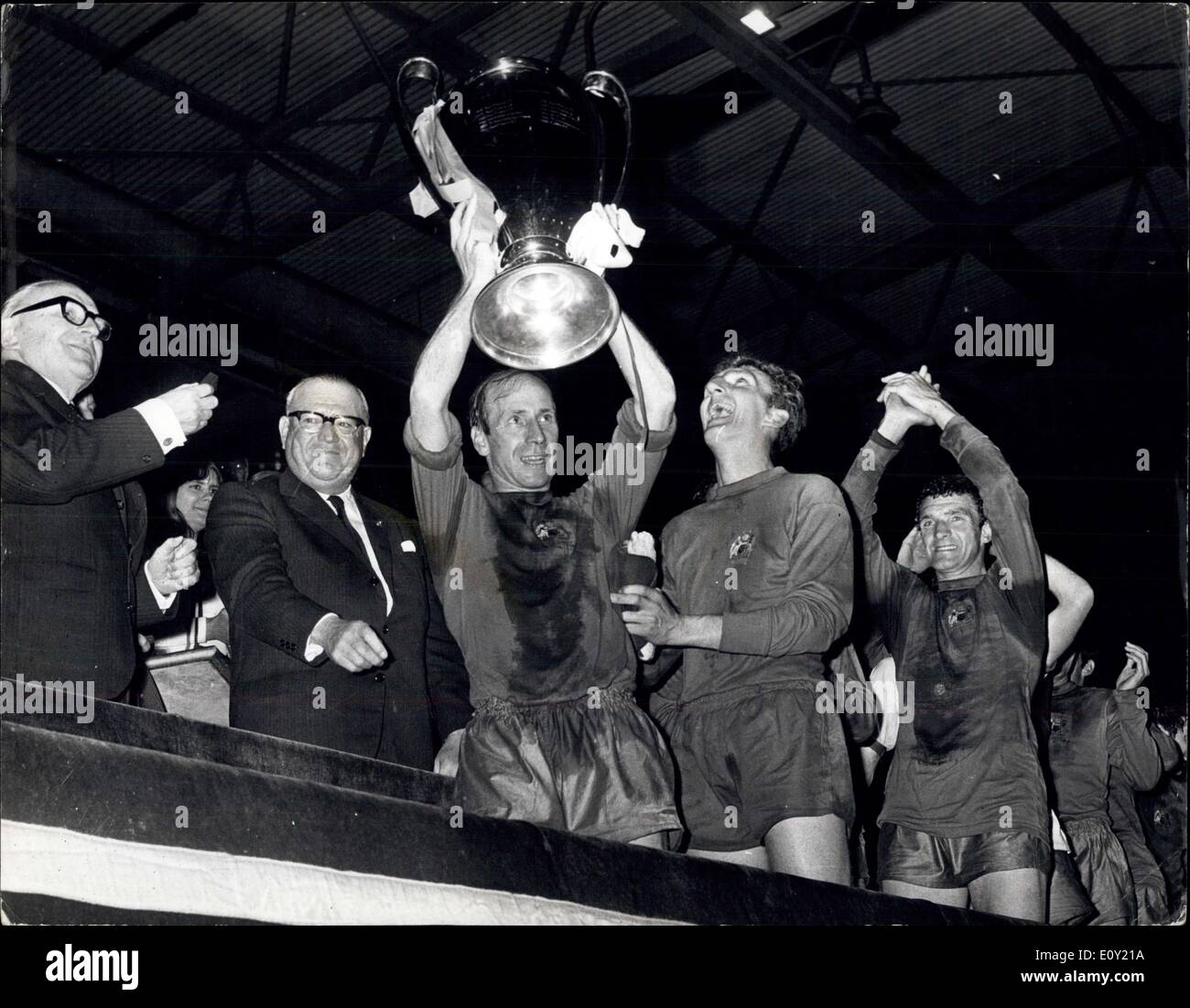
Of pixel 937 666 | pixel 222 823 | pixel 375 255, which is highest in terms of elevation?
pixel 375 255

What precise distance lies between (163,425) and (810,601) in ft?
4.75

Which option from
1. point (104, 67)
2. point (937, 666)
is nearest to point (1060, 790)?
point (937, 666)

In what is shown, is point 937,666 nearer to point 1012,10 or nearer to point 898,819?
point 898,819

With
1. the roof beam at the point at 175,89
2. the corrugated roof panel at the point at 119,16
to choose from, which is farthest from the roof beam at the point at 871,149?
the corrugated roof panel at the point at 119,16

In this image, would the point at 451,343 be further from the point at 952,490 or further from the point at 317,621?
the point at 952,490

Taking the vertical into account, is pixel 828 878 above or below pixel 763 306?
below

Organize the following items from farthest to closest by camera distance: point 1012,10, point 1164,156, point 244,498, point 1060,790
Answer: point 1164,156, point 1012,10, point 1060,790, point 244,498

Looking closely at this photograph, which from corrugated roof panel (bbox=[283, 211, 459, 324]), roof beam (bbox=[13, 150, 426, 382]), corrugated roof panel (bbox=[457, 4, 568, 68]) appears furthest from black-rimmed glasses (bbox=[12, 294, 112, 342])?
corrugated roof panel (bbox=[283, 211, 459, 324])

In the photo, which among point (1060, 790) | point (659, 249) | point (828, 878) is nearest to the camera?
point (828, 878)

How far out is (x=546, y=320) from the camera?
3.68 meters

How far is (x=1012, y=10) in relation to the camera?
6.25 metres

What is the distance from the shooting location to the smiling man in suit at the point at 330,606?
142 inches

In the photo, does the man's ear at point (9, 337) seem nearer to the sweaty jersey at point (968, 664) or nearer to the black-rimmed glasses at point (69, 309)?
the black-rimmed glasses at point (69, 309)
